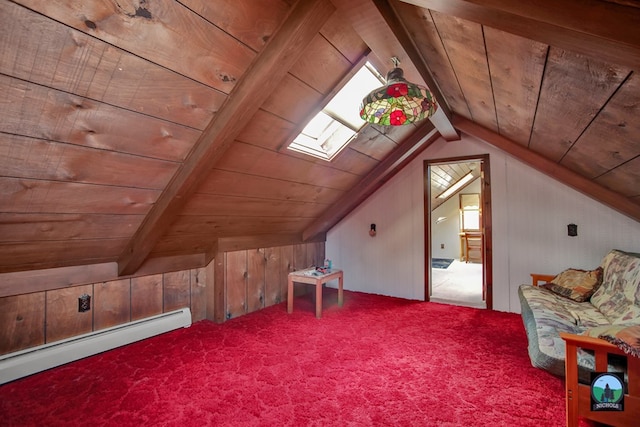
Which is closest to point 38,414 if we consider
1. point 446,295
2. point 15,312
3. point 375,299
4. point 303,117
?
point 15,312

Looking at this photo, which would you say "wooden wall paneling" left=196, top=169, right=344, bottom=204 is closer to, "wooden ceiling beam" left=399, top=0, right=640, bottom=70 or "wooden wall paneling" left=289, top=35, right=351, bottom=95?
"wooden wall paneling" left=289, top=35, right=351, bottom=95

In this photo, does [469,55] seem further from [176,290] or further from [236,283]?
[176,290]

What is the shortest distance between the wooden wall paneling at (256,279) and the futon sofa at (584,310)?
245cm

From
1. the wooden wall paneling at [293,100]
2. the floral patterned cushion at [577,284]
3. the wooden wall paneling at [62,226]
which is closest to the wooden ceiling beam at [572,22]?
the wooden wall paneling at [293,100]

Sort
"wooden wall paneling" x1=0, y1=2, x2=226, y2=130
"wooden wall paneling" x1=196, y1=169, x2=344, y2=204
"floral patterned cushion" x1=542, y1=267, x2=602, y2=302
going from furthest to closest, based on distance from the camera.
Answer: "floral patterned cushion" x1=542, y1=267, x2=602, y2=302
"wooden wall paneling" x1=196, y1=169, x2=344, y2=204
"wooden wall paneling" x1=0, y1=2, x2=226, y2=130

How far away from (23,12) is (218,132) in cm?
82

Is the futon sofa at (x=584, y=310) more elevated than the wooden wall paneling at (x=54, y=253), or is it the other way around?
the wooden wall paneling at (x=54, y=253)

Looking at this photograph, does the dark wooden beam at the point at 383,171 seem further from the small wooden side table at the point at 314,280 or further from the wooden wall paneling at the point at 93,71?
the wooden wall paneling at the point at 93,71

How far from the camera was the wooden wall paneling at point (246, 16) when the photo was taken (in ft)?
3.97

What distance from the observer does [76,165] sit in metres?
1.48

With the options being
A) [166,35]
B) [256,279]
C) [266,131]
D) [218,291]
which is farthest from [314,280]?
[166,35]

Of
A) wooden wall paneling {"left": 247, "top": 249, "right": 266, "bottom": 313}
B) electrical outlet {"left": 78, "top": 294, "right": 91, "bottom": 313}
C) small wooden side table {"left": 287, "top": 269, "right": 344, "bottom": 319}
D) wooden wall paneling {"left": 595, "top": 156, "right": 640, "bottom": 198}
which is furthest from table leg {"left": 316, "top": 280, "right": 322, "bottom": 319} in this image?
wooden wall paneling {"left": 595, "top": 156, "right": 640, "bottom": 198}

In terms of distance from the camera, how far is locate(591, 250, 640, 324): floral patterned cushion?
1.80 m

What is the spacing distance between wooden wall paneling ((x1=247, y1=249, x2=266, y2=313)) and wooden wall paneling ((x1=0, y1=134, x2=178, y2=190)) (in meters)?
1.60
